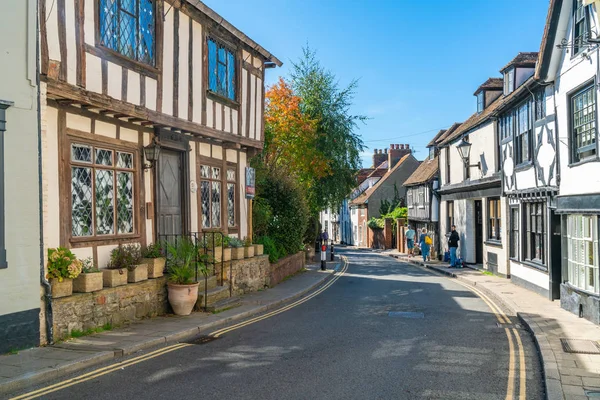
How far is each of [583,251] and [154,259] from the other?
9.43 meters

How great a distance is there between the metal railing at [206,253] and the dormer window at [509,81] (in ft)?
Answer: 40.1

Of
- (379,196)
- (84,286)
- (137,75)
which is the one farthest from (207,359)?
(379,196)

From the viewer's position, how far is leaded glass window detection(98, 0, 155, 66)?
10.0 meters

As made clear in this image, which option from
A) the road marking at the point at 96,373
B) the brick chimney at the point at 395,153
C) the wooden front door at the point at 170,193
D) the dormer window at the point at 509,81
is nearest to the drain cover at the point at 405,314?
the road marking at the point at 96,373

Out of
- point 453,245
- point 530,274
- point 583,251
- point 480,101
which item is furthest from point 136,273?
point 480,101

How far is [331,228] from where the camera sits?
76.2 meters

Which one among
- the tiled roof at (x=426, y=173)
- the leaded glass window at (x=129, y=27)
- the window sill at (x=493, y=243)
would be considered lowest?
the window sill at (x=493, y=243)

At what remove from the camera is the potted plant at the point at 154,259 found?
1083 cm

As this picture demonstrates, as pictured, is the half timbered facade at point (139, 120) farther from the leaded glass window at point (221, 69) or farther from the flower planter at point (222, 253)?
the flower planter at point (222, 253)

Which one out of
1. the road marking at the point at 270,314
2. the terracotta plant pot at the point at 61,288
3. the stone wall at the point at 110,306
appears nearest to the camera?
the terracotta plant pot at the point at 61,288

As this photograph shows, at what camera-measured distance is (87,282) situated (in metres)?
8.90

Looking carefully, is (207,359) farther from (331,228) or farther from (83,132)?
(331,228)

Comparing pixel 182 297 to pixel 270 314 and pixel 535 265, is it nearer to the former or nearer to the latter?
pixel 270 314

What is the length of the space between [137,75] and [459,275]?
48.6 feet
